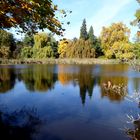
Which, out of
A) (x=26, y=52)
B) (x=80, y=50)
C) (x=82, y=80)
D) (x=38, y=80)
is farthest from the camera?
(x=26, y=52)

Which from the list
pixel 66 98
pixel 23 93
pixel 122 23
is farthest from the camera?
pixel 122 23

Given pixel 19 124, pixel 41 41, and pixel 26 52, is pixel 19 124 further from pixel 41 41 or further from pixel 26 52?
pixel 41 41

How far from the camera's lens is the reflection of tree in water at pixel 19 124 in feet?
27.7

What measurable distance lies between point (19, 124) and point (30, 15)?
129 inches

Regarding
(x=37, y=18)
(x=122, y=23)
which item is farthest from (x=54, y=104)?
(x=122, y=23)

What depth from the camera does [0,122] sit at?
9766mm

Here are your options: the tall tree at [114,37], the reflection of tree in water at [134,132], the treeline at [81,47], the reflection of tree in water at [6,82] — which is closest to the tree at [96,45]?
the treeline at [81,47]

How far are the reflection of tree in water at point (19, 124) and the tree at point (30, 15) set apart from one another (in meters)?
2.94

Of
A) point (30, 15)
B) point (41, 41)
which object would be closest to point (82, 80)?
point (30, 15)

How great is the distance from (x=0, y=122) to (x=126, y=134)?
3763 mm

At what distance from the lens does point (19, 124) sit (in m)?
9.55

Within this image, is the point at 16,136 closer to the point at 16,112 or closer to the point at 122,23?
the point at 16,112

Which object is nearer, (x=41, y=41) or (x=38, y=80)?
(x=38, y=80)

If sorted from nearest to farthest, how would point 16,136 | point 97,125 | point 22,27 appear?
point 16,136 < point 97,125 < point 22,27
